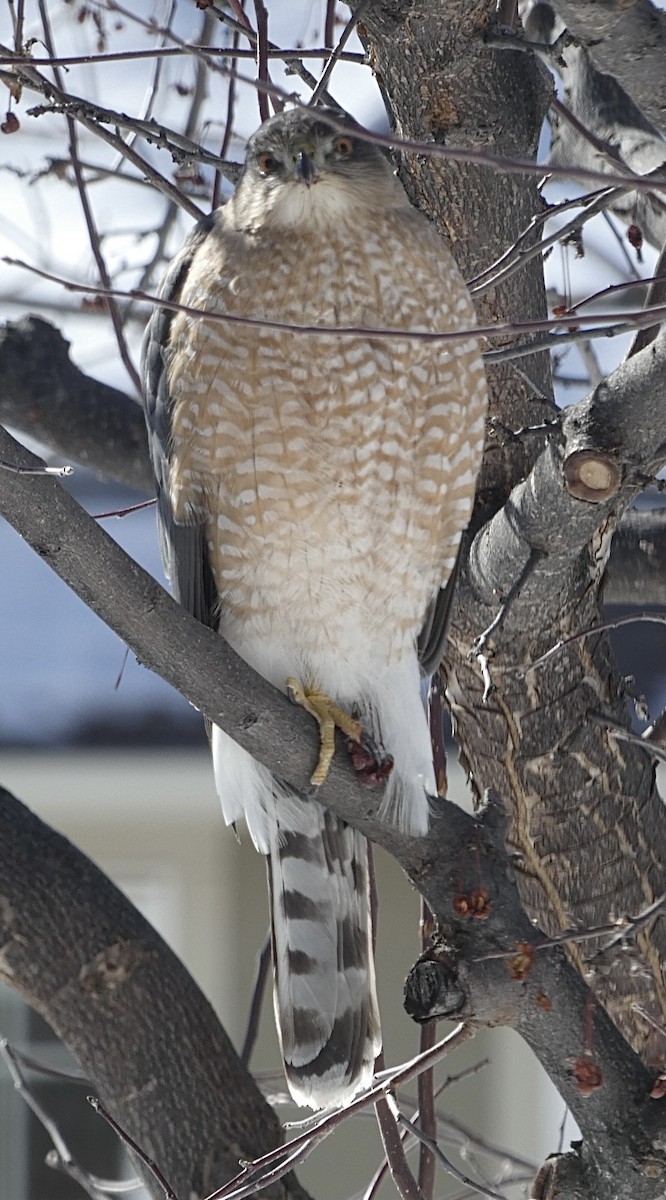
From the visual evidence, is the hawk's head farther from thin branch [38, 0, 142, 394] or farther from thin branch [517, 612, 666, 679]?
thin branch [517, 612, 666, 679]

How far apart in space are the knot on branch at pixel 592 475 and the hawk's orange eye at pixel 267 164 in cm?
101

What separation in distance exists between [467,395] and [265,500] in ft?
1.57

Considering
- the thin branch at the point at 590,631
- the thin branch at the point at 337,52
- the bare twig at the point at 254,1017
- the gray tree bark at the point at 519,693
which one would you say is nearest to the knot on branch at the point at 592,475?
the gray tree bark at the point at 519,693

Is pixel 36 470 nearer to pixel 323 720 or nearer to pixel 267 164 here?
pixel 323 720

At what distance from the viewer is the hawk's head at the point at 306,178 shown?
2.94 meters

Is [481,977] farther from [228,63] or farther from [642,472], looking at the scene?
[228,63]

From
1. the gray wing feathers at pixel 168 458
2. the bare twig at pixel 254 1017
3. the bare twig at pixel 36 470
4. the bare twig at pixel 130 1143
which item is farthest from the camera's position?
the bare twig at pixel 254 1017

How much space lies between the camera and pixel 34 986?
297 centimetres

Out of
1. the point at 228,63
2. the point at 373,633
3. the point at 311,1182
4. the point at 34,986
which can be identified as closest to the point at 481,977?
the point at 373,633

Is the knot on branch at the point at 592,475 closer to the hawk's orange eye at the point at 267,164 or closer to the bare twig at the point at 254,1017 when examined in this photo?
the hawk's orange eye at the point at 267,164

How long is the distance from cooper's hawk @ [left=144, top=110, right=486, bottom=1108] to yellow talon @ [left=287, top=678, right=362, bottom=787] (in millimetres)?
11

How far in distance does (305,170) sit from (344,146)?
7.4 inches

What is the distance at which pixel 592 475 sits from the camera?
2508 millimetres

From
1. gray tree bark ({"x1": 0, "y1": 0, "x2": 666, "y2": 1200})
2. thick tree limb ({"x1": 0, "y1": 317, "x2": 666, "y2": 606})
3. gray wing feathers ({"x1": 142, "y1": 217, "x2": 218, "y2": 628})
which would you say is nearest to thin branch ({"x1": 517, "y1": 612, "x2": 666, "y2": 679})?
gray tree bark ({"x1": 0, "y1": 0, "x2": 666, "y2": 1200})
